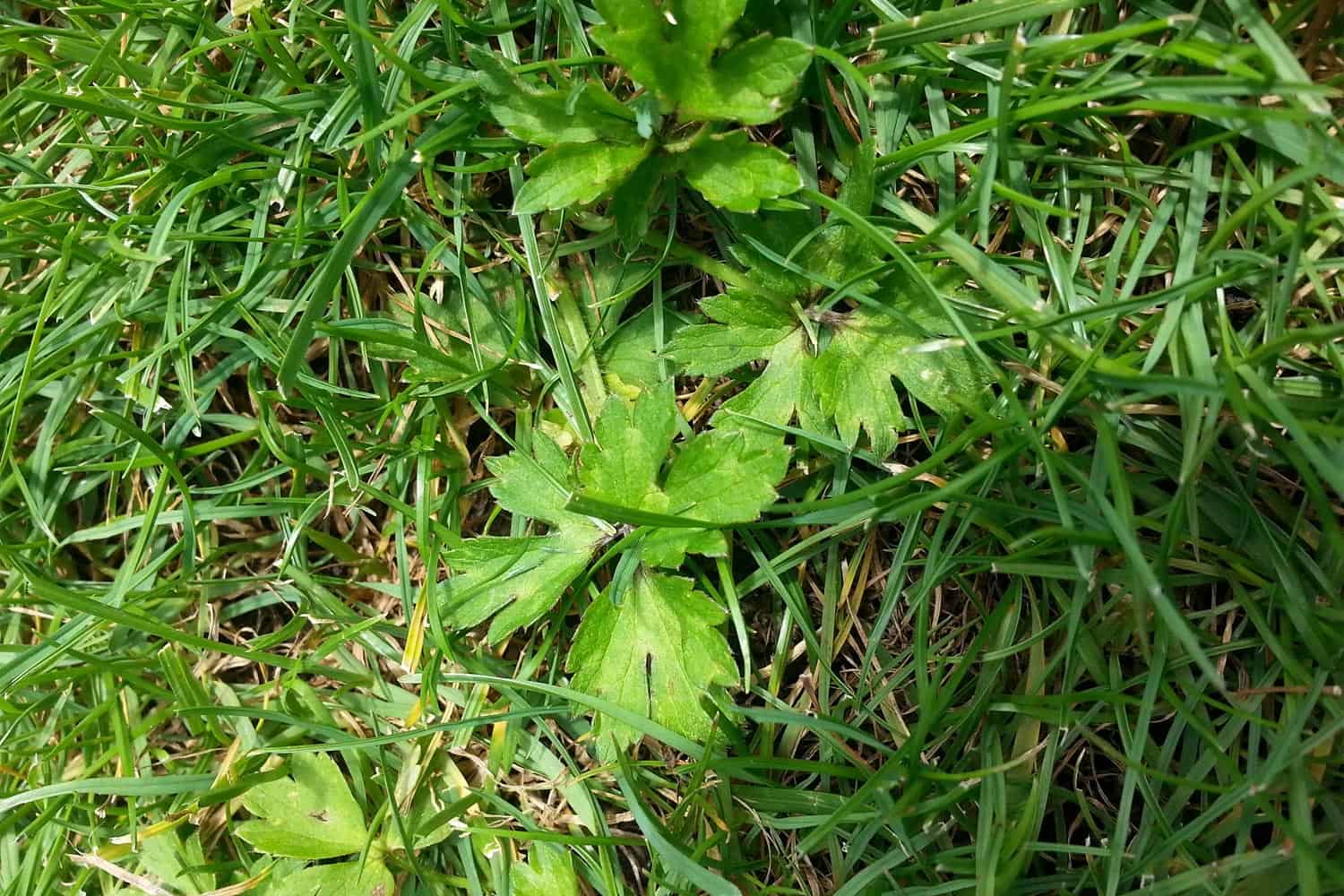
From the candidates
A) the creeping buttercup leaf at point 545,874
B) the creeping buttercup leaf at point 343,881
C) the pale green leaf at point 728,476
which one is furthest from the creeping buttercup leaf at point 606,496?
the creeping buttercup leaf at point 343,881

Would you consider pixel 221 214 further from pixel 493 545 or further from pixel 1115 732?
pixel 1115 732

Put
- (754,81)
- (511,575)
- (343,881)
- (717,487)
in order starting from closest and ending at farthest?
1. (754,81)
2. (717,487)
3. (511,575)
4. (343,881)

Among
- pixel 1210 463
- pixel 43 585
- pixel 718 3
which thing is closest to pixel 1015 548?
pixel 1210 463

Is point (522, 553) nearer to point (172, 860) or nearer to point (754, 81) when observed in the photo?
point (754, 81)

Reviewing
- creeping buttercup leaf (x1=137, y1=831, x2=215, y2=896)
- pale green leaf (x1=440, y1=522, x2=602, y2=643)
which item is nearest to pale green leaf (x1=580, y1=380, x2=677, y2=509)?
pale green leaf (x1=440, y1=522, x2=602, y2=643)

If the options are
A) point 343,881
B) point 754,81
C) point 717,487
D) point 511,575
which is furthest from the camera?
point 343,881

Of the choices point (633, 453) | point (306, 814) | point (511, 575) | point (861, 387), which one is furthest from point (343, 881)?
point (861, 387)

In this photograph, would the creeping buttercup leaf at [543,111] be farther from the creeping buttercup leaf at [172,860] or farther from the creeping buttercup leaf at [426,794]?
the creeping buttercup leaf at [172,860]
